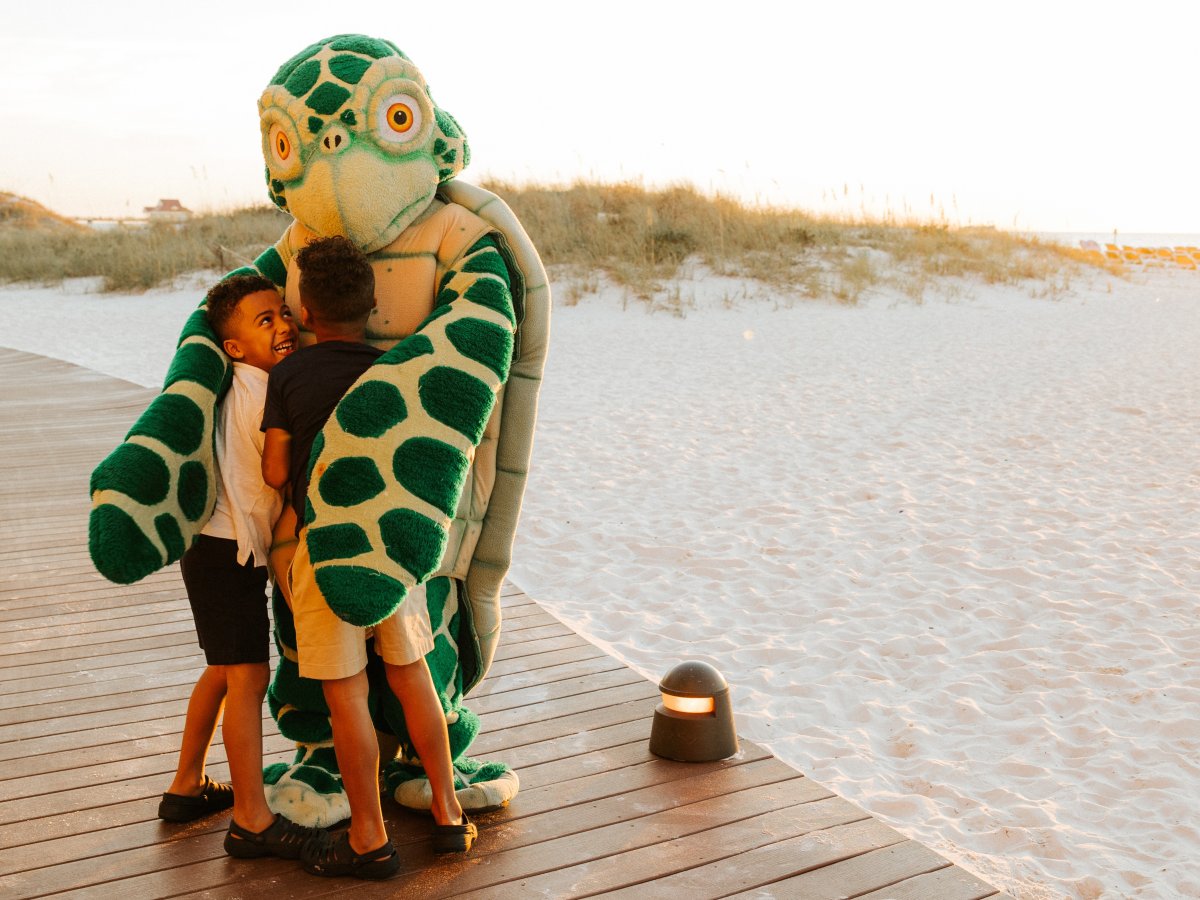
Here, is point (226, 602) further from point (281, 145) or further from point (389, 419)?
point (281, 145)

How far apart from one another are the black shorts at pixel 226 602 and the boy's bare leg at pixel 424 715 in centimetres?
29

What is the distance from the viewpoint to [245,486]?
2379 millimetres

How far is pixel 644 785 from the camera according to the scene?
283cm

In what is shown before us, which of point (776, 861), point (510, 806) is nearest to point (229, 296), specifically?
point (510, 806)

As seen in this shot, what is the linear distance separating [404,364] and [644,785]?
1.26 m

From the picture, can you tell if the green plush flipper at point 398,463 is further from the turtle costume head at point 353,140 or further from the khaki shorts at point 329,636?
the turtle costume head at point 353,140

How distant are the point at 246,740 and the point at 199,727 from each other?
0.74ft

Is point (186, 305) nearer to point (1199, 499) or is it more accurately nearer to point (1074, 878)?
point (1199, 499)

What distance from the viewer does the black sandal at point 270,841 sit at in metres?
2.42

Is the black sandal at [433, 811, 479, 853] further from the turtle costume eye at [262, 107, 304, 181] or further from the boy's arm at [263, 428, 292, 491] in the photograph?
the turtle costume eye at [262, 107, 304, 181]

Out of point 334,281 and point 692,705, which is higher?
point 334,281

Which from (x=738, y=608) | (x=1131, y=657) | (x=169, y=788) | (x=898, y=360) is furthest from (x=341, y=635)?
(x=898, y=360)

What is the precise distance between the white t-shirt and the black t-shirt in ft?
0.38

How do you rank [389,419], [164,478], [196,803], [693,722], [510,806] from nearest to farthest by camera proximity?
1. [389,419]
2. [164,478]
3. [196,803]
4. [510,806]
5. [693,722]
